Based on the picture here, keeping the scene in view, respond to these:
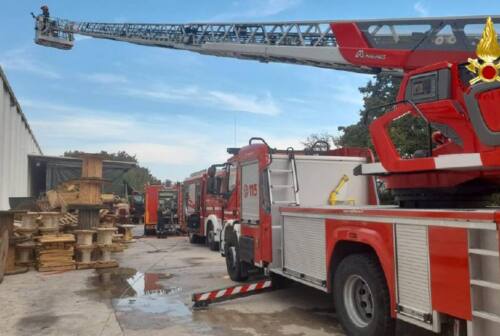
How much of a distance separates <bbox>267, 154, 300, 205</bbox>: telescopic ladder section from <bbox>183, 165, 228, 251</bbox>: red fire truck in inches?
239

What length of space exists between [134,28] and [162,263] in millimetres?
8895

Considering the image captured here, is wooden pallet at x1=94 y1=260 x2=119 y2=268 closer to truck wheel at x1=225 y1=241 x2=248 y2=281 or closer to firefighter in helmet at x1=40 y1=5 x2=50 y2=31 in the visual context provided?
truck wheel at x1=225 y1=241 x2=248 y2=281

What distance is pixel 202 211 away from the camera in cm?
1783

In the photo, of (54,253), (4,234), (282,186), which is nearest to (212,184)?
(282,186)

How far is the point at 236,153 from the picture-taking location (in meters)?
9.73

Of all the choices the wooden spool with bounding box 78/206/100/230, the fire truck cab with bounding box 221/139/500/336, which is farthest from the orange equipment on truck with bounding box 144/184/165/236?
the fire truck cab with bounding box 221/139/500/336

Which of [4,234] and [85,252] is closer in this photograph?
[4,234]

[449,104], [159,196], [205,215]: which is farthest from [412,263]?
[159,196]

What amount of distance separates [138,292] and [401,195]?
18.9ft

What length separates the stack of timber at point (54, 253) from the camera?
11977mm

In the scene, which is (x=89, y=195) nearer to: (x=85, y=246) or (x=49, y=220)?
(x=49, y=220)

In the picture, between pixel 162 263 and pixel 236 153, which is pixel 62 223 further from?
pixel 236 153

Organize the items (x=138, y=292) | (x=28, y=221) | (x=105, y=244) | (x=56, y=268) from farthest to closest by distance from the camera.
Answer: (x=105, y=244)
(x=28, y=221)
(x=56, y=268)
(x=138, y=292)

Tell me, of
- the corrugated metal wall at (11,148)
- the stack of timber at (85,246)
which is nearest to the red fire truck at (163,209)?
the corrugated metal wall at (11,148)
